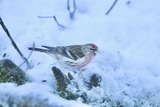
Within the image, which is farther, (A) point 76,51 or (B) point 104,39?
(B) point 104,39

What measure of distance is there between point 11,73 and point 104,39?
1227 mm

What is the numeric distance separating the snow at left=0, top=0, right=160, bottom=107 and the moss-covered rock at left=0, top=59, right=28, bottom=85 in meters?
0.12

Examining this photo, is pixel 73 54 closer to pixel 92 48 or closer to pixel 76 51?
pixel 76 51

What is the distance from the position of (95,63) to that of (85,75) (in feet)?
0.88

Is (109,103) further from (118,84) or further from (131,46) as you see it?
(131,46)

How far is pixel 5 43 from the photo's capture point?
17.0 feet

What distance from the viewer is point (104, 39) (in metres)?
5.25

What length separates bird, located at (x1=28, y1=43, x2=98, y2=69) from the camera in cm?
463

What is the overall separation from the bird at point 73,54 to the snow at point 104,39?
3.7 inches

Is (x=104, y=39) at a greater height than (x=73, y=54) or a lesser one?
lesser

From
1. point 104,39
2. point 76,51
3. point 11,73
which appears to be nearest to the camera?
point 11,73

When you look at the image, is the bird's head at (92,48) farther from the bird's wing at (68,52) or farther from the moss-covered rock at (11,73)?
the moss-covered rock at (11,73)

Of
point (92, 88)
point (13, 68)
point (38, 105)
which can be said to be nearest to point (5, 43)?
point (13, 68)

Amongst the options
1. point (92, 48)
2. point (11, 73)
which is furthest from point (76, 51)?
point (11, 73)
